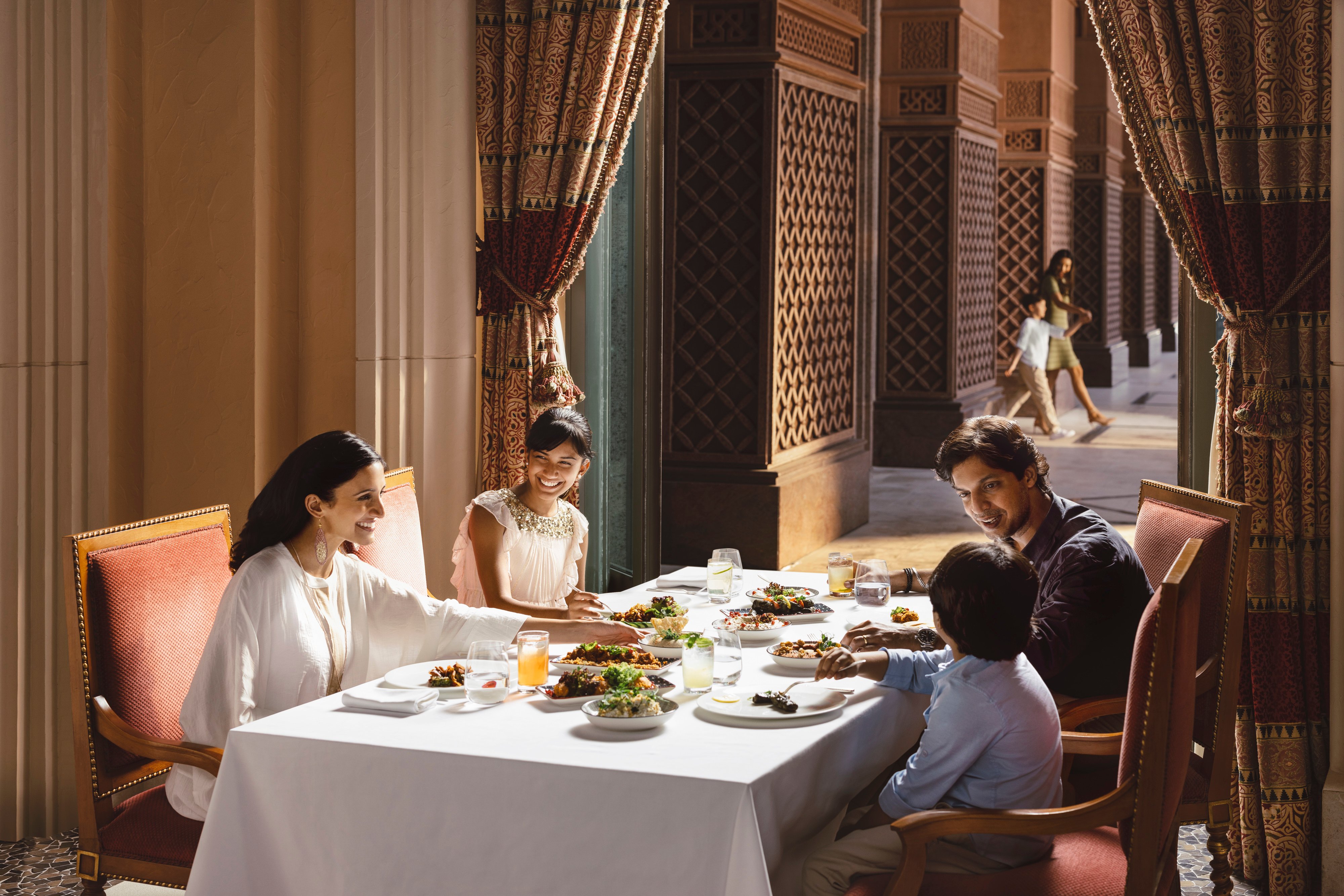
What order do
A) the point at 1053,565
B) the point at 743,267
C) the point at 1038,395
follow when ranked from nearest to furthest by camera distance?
the point at 1053,565 → the point at 743,267 → the point at 1038,395

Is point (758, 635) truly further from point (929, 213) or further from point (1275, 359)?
point (929, 213)

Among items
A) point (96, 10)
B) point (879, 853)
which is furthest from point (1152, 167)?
point (96, 10)

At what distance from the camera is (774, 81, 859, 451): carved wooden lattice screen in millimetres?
6801

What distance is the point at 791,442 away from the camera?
23.1 ft

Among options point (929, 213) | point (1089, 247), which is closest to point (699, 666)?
point (929, 213)

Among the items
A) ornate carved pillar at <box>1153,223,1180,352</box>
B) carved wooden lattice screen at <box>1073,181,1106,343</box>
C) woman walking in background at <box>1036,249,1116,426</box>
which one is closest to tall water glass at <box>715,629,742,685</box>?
woman walking in background at <box>1036,249,1116,426</box>

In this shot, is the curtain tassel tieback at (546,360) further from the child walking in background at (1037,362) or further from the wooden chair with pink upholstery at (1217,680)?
the child walking in background at (1037,362)

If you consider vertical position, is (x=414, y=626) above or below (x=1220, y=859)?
above

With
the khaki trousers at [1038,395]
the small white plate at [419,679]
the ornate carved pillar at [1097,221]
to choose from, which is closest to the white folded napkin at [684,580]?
the small white plate at [419,679]

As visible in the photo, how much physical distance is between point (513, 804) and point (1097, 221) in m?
15.1

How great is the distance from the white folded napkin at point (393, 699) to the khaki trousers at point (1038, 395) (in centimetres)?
991

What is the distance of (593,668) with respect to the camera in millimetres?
2418

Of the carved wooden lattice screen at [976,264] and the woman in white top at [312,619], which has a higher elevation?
the carved wooden lattice screen at [976,264]

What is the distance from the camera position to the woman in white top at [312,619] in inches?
93.8
